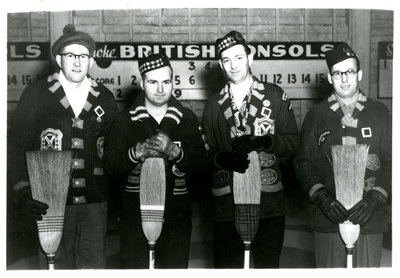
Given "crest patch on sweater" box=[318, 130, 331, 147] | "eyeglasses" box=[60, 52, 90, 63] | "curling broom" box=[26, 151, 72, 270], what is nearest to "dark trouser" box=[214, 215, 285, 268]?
"crest patch on sweater" box=[318, 130, 331, 147]

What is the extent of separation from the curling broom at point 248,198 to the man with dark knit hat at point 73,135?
372mm

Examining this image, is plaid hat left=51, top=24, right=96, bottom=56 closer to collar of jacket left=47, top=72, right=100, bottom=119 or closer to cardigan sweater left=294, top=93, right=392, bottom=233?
collar of jacket left=47, top=72, right=100, bottom=119

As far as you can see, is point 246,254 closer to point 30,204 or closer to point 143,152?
point 143,152

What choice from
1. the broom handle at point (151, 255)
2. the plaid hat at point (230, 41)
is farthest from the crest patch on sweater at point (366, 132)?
the broom handle at point (151, 255)

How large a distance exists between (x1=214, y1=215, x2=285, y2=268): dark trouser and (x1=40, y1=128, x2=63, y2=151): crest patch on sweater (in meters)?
0.49

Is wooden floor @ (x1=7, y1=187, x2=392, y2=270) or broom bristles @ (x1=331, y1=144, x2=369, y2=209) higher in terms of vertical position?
broom bristles @ (x1=331, y1=144, x2=369, y2=209)

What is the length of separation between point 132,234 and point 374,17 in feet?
2.99

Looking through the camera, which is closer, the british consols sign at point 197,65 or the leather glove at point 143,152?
the leather glove at point 143,152

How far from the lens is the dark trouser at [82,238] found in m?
1.58

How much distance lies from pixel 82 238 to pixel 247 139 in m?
0.53

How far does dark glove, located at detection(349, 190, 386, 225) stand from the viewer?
1.59 metres

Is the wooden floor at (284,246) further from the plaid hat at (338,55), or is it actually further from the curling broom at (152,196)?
the plaid hat at (338,55)

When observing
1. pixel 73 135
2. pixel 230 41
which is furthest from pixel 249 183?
pixel 73 135

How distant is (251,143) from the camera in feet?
5.16
